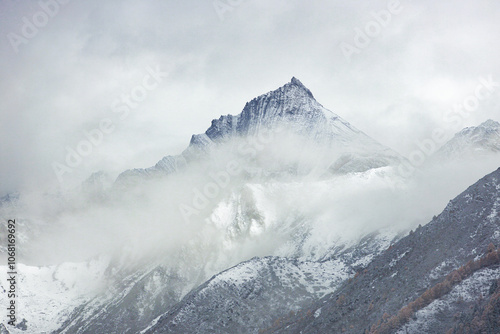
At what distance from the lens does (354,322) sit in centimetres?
13512

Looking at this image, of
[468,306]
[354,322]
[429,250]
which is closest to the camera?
[468,306]

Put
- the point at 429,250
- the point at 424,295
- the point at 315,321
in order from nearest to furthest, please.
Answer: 1. the point at 424,295
2. the point at 429,250
3. the point at 315,321

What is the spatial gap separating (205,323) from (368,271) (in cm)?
7747

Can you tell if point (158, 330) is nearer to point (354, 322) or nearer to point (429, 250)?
point (354, 322)

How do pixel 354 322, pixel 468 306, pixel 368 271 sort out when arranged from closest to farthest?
1. pixel 468 306
2. pixel 354 322
3. pixel 368 271

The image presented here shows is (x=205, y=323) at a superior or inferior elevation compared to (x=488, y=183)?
superior

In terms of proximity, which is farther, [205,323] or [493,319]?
[205,323]

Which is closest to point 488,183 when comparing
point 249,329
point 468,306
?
→ point 468,306

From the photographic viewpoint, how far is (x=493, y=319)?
92.9m

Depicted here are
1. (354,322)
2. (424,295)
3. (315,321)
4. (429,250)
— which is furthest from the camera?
(315,321)

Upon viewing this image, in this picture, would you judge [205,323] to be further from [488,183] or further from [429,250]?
[488,183]

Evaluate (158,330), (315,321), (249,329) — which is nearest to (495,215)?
(315,321)

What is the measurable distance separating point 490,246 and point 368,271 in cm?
5602

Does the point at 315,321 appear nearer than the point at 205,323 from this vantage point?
Yes
